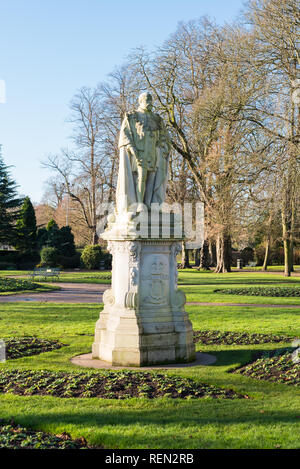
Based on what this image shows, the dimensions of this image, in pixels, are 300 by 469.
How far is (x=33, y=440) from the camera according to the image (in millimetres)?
5164

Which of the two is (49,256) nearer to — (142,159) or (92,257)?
(92,257)

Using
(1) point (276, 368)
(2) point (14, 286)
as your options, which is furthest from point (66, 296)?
(1) point (276, 368)

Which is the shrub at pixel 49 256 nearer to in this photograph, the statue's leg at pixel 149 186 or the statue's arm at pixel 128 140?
the statue's leg at pixel 149 186

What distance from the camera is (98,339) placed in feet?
30.7

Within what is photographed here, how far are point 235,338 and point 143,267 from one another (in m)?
3.42

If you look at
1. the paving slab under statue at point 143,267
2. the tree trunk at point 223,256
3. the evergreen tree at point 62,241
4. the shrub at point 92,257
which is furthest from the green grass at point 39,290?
the evergreen tree at point 62,241

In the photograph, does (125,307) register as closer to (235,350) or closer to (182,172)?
(235,350)

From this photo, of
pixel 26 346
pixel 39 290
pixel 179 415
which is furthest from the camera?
pixel 39 290

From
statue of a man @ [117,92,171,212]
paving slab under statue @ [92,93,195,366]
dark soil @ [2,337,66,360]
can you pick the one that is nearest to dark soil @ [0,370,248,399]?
paving slab under statue @ [92,93,195,366]

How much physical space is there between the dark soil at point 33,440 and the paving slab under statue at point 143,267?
10.8ft

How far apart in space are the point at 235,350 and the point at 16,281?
677 inches

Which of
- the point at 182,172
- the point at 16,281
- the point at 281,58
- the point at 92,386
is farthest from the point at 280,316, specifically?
the point at 182,172

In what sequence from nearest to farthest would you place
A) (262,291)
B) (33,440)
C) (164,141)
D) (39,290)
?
1. (33,440)
2. (164,141)
3. (262,291)
4. (39,290)

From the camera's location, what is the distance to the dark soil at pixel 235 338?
10.9m
